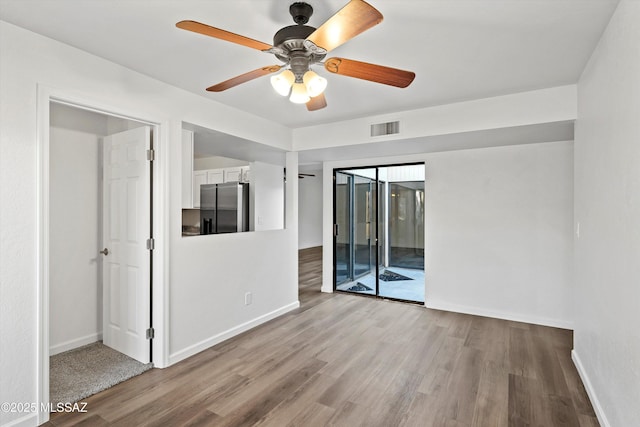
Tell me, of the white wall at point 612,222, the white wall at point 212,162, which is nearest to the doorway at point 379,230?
the white wall at point 212,162

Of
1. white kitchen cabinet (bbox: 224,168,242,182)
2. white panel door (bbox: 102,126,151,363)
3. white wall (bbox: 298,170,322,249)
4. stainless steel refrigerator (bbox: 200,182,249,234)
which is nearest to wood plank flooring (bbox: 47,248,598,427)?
white panel door (bbox: 102,126,151,363)

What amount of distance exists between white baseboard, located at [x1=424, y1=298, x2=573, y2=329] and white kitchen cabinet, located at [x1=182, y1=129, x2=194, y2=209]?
3.42 meters

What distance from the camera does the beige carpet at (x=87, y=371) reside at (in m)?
2.45

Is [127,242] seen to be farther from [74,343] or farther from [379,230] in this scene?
[379,230]

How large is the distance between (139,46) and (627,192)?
303cm

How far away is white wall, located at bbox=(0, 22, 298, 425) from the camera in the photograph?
1.98 m

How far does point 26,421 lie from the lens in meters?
2.02

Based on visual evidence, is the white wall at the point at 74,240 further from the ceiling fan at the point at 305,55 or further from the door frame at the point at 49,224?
the ceiling fan at the point at 305,55

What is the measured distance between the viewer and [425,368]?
113 inches

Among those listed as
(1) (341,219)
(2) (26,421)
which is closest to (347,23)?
(2) (26,421)

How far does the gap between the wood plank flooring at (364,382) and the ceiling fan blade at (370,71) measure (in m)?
2.12

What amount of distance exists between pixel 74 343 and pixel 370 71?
364 cm

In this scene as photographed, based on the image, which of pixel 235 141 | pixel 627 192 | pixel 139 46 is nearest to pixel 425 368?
pixel 627 192

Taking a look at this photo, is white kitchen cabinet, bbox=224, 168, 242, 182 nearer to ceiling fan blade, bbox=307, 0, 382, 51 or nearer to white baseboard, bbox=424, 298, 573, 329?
white baseboard, bbox=424, 298, 573, 329
